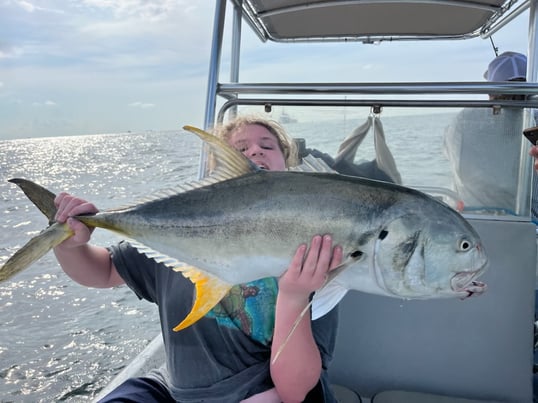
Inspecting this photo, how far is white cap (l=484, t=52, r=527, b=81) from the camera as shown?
3.24m

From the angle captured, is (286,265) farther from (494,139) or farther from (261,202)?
(494,139)

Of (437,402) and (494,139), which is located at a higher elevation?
(494,139)

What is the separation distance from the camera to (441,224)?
1.05 meters

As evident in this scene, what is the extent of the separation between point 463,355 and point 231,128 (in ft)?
4.91

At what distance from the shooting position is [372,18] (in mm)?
3174

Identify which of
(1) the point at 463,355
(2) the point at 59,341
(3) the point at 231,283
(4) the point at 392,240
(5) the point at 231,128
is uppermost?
(5) the point at 231,128

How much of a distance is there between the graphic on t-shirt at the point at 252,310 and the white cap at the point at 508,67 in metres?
2.57

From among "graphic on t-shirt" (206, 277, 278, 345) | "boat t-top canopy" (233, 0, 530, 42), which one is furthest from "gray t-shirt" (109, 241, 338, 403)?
"boat t-top canopy" (233, 0, 530, 42)

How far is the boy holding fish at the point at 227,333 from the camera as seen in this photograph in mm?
1437

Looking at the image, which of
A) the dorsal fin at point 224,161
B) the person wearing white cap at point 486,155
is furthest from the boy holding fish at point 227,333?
the person wearing white cap at point 486,155

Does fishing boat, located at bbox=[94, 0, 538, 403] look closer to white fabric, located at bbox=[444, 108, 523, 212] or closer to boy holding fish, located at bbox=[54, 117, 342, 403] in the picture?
white fabric, located at bbox=[444, 108, 523, 212]

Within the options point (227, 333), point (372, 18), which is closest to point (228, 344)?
point (227, 333)

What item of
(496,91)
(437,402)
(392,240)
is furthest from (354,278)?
(496,91)

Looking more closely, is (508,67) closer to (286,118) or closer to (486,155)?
(486,155)
